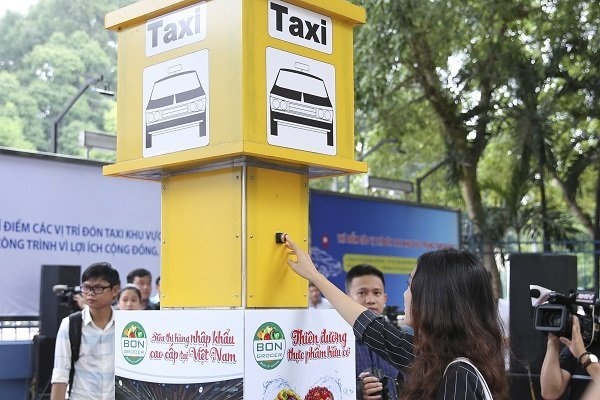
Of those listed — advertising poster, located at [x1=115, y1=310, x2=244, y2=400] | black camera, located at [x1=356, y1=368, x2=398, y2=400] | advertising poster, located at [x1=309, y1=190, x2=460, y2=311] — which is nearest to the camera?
advertising poster, located at [x1=115, y1=310, x2=244, y2=400]

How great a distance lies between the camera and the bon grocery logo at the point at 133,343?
10.6ft

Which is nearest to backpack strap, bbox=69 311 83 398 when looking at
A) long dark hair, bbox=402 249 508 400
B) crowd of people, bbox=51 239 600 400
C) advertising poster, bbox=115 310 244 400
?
crowd of people, bbox=51 239 600 400

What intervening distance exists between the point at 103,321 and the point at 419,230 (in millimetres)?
7987

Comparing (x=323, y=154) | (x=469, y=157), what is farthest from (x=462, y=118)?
(x=323, y=154)

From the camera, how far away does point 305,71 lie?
10.4 feet

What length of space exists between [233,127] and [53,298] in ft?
17.2

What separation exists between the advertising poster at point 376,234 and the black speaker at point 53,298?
350 cm

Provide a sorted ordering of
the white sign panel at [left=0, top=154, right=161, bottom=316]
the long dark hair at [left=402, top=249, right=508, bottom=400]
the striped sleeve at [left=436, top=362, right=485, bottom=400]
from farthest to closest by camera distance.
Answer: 1. the white sign panel at [left=0, top=154, right=161, bottom=316]
2. the long dark hair at [left=402, top=249, right=508, bottom=400]
3. the striped sleeve at [left=436, top=362, right=485, bottom=400]

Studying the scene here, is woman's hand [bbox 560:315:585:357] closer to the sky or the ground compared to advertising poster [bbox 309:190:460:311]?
closer to the ground

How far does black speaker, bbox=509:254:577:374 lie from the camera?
6312 millimetres

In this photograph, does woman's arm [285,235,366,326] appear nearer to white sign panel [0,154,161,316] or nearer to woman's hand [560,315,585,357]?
woman's hand [560,315,585,357]

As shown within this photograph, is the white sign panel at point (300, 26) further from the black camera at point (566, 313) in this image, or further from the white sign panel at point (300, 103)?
the black camera at point (566, 313)

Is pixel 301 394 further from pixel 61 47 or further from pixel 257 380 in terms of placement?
pixel 61 47

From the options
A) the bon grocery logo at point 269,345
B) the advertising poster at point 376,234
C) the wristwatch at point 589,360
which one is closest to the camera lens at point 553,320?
the wristwatch at point 589,360
